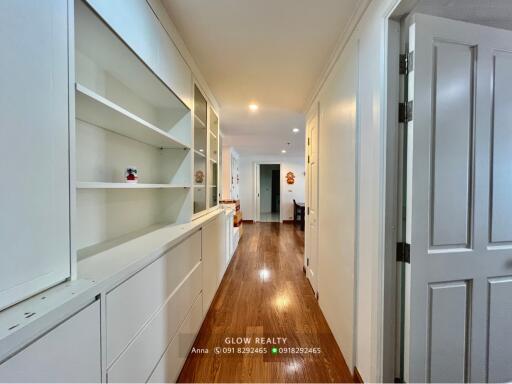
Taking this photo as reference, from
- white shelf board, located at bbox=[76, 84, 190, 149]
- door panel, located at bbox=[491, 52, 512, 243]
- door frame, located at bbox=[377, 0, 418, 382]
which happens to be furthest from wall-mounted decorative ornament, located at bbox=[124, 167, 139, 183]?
door panel, located at bbox=[491, 52, 512, 243]

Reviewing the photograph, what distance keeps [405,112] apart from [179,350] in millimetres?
1938

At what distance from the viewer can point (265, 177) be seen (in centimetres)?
1062

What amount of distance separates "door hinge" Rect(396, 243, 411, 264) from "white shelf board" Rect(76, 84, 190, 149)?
1546 mm

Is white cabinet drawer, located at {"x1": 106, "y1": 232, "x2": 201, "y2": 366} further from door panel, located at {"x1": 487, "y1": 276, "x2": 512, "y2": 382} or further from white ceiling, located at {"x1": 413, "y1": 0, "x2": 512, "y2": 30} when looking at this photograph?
white ceiling, located at {"x1": 413, "y1": 0, "x2": 512, "y2": 30}

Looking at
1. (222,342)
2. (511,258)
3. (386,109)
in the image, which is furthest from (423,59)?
(222,342)

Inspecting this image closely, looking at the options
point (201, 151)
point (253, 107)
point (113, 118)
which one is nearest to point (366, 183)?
point (113, 118)

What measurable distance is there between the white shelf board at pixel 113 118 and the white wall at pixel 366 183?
130 cm

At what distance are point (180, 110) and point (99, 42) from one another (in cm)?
80

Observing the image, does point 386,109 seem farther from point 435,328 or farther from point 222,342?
point 222,342

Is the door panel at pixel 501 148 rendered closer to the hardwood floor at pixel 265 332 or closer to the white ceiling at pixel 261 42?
the white ceiling at pixel 261 42

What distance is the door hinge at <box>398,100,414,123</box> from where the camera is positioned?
1.03 m

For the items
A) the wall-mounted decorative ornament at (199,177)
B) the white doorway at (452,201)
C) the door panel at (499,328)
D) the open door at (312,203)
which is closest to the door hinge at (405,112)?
the white doorway at (452,201)

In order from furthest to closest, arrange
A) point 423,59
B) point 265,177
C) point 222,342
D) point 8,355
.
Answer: point 265,177
point 222,342
point 423,59
point 8,355

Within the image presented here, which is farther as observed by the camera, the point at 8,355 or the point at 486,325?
the point at 486,325
